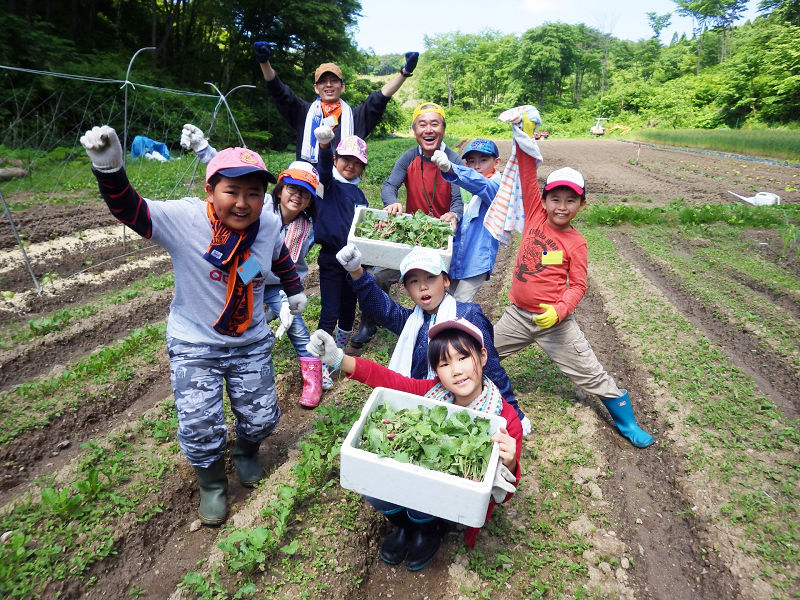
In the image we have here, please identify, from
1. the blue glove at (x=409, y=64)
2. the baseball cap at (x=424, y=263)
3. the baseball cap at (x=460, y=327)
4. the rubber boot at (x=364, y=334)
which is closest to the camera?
the baseball cap at (x=460, y=327)

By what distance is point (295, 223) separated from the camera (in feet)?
12.3

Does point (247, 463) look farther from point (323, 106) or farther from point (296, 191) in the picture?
point (323, 106)

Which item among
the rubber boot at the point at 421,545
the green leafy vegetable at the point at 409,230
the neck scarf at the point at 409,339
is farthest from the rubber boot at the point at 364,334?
the rubber boot at the point at 421,545

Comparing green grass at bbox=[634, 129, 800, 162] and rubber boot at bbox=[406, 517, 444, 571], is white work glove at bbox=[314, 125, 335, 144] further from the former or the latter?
green grass at bbox=[634, 129, 800, 162]

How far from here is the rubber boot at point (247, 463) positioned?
9.60 ft

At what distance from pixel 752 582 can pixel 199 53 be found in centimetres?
2604

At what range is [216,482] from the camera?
2682 millimetres

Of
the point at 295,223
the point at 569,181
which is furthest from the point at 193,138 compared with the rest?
the point at 569,181

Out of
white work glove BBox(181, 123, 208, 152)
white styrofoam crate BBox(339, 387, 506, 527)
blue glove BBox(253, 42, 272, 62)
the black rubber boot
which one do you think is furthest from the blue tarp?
white styrofoam crate BBox(339, 387, 506, 527)

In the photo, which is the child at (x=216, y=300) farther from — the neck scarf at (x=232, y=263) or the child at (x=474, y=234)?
the child at (x=474, y=234)

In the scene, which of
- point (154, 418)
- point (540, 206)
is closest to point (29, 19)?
point (154, 418)

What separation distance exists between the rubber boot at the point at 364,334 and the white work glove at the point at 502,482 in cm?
278

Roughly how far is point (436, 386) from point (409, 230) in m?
1.43

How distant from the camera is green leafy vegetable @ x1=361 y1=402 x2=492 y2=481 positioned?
6.29 ft
